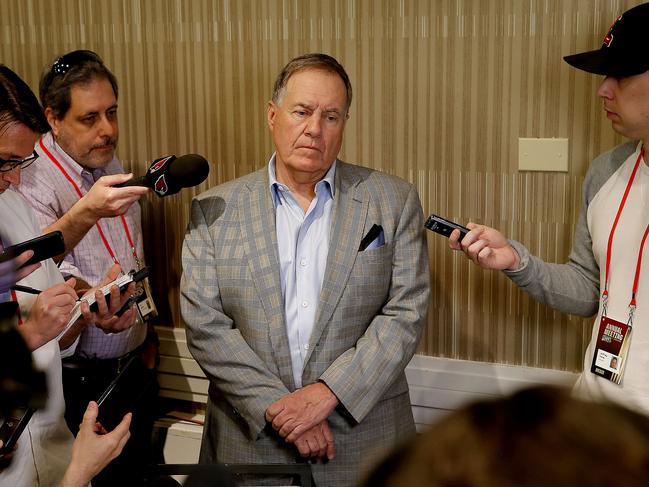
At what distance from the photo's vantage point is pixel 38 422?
183cm

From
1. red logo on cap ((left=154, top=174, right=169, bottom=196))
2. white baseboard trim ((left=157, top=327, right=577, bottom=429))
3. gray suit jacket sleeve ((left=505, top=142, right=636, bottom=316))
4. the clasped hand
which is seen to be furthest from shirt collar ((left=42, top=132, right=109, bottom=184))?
gray suit jacket sleeve ((left=505, top=142, right=636, bottom=316))

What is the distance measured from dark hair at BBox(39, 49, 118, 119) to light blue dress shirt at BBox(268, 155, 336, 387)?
0.77m

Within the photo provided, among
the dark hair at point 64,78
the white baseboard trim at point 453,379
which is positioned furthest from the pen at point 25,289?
the white baseboard trim at point 453,379

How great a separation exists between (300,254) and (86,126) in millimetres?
909

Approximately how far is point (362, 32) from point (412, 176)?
1.72ft

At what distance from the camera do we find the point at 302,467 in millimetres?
1735

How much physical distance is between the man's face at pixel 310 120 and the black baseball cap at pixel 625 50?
0.69m

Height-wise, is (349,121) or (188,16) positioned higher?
(188,16)

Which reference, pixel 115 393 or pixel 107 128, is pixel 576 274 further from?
pixel 107 128

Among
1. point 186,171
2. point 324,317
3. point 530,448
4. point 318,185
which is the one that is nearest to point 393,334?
point 324,317

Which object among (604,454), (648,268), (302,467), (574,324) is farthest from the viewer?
(574,324)

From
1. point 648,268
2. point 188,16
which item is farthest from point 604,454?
point 188,16

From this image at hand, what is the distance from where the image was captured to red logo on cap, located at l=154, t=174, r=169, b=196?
238 centimetres

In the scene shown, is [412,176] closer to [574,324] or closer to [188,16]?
[574,324]
